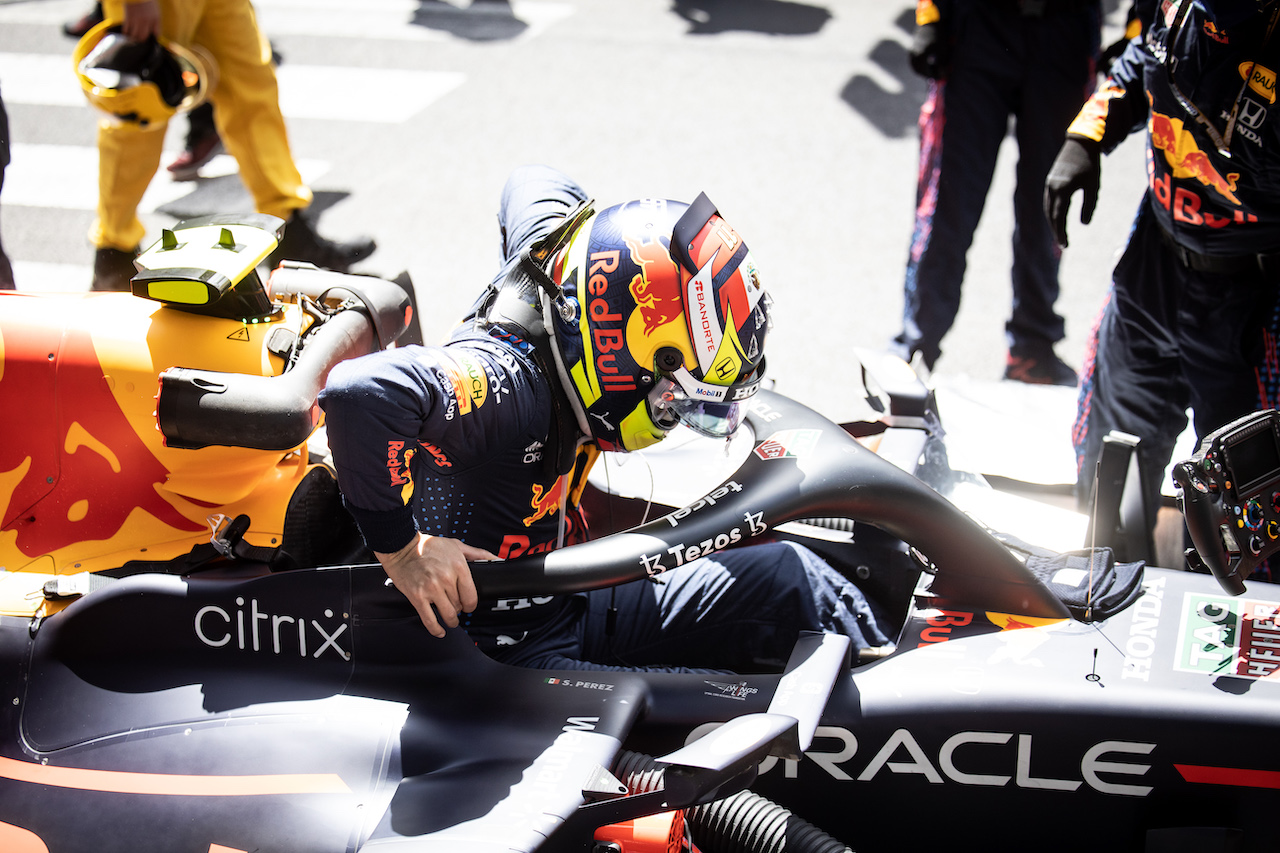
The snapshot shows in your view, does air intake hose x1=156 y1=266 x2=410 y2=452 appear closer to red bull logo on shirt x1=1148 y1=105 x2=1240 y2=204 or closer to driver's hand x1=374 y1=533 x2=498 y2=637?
driver's hand x1=374 y1=533 x2=498 y2=637

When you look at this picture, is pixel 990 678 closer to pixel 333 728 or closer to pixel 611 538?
pixel 611 538

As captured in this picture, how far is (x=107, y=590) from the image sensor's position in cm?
202

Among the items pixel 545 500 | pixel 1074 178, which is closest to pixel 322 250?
pixel 545 500

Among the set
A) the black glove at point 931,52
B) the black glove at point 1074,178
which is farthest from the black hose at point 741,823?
the black glove at point 931,52

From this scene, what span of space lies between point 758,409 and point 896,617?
0.55 metres

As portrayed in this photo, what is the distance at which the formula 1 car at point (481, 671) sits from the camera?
1829mm

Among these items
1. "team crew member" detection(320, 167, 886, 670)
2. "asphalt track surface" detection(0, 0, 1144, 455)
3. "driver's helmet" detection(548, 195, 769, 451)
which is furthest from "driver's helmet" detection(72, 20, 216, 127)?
"driver's helmet" detection(548, 195, 769, 451)

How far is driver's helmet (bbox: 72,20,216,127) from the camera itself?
→ 402cm

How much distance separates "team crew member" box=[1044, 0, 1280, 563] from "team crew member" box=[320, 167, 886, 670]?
1240 mm

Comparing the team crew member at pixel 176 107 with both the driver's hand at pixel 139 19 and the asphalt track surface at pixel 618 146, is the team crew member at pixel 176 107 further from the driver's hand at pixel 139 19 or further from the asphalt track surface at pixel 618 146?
the asphalt track surface at pixel 618 146

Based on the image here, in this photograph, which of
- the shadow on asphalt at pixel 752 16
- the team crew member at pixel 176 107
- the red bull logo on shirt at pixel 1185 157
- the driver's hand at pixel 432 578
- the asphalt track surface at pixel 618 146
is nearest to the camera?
the driver's hand at pixel 432 578

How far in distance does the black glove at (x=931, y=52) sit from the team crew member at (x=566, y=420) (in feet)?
7.78

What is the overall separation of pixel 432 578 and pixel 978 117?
121 inches

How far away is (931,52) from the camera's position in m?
4.02
